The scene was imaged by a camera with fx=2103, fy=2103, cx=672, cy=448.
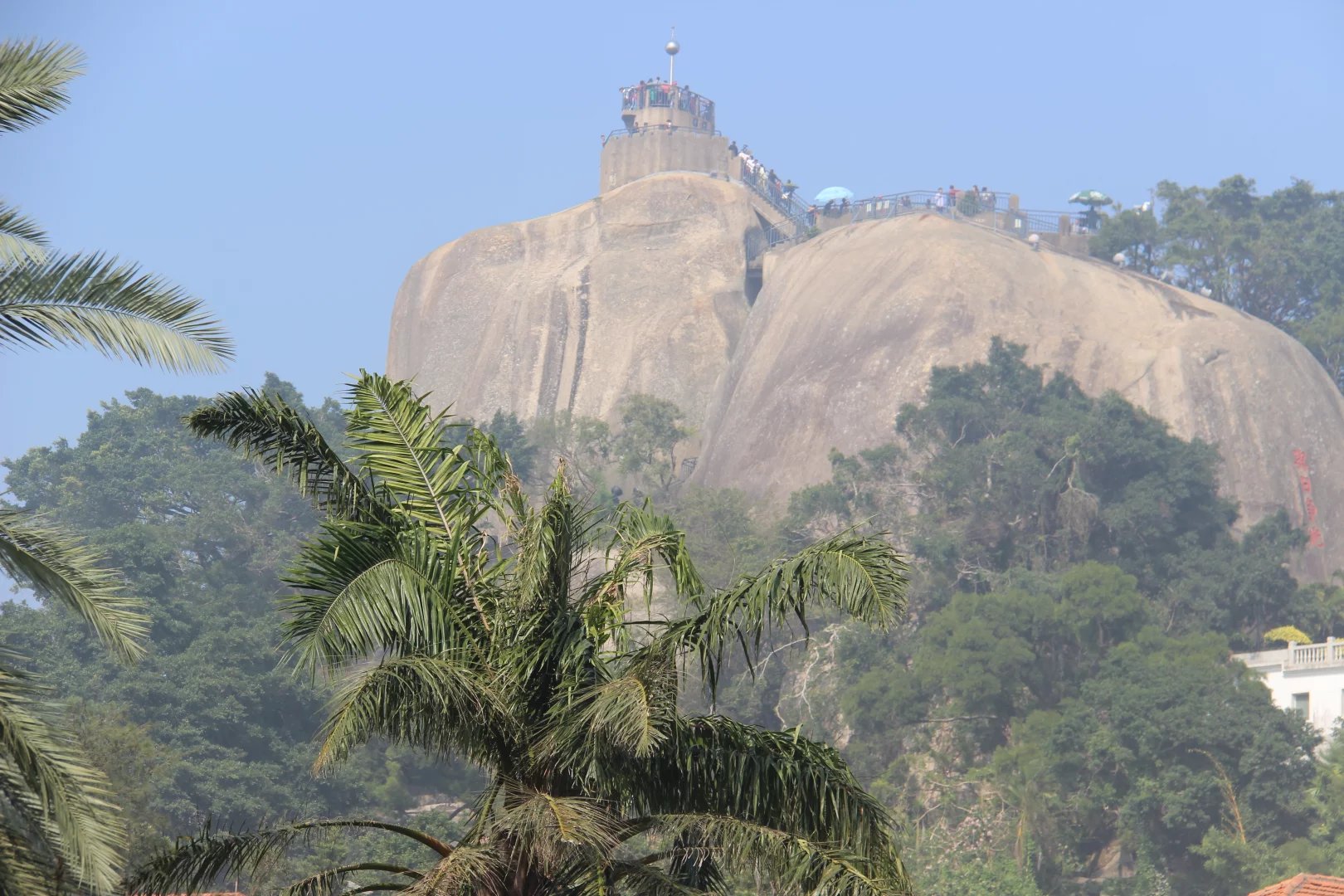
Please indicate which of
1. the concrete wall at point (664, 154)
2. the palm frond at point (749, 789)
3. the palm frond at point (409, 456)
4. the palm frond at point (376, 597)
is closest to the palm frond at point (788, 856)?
the palm frond at point (749, 789)

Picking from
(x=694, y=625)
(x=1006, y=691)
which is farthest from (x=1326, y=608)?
(x=694, y=625)

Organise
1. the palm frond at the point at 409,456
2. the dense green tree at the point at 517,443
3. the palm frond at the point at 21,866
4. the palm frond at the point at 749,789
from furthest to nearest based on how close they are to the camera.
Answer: the dense green tree at the point at 517,443 < the palm frond at the point at 409,456 < the palm frond at the point at 749,789 < the palm frond at the point at 21,866

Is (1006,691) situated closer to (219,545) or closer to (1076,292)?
(1076,292)

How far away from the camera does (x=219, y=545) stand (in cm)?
6562

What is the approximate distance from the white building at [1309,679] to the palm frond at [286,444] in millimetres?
43354

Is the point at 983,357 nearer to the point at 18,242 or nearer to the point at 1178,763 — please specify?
the point at 1178,763

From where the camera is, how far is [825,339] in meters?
67.4

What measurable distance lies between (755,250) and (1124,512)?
21.0m

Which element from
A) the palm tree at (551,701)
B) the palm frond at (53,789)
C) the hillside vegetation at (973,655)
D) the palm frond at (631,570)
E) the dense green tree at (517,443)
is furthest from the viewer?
the dense green tree at (517,443)

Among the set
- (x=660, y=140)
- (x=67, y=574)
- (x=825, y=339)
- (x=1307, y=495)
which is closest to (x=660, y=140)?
(x=660, y=140)

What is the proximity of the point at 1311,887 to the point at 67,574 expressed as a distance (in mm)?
18475

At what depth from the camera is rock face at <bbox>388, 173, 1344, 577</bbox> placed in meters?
65.4

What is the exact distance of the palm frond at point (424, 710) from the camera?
10992 millimetres

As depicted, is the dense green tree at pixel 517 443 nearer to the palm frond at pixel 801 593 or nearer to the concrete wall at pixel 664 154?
the concrete wall at pixel 664 154
